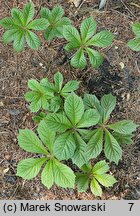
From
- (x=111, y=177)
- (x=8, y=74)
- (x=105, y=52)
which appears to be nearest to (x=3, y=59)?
(x=8, y=74)

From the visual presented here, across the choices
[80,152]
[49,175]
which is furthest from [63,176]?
[80,152]

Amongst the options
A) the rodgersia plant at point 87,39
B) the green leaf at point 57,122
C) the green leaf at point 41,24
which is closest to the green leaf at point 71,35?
the rodgersia plant at point 87,39

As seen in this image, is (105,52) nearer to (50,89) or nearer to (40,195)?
(50,89)

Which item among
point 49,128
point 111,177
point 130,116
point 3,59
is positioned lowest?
point 111,177

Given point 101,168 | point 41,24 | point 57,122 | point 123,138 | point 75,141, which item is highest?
point 41,24

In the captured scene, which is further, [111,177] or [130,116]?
[130,116]

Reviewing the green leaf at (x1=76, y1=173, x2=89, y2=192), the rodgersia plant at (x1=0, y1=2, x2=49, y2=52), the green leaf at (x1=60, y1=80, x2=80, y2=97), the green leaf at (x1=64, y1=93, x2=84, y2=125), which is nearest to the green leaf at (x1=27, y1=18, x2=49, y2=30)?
the rodgersia plant at (x1=0, y1=2, x2=49, y2=52)

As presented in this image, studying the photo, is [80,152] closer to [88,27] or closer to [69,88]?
[69,88]
